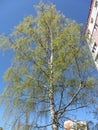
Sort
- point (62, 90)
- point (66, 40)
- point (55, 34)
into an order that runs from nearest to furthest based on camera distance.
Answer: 1. point (62, 90)
2. point (66, 40)
3. point (55, 34)

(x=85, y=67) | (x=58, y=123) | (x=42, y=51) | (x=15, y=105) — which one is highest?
(x=42, y=51)

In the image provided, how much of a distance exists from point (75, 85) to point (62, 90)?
0.66 m

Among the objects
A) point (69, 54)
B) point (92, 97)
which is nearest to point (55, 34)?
point (69, 54)

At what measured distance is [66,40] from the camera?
13.3 meters


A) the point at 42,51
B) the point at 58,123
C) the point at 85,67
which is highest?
the point at 42,51

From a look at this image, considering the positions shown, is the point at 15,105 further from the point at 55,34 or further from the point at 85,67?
the point at 55,34

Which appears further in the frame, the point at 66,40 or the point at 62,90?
the point at 66,40

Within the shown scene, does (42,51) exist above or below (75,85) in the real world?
above

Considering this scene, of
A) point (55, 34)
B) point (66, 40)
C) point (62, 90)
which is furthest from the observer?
point (55, 34)

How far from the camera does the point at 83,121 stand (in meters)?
11.4

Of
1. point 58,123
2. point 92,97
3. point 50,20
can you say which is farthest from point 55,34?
point 58,123

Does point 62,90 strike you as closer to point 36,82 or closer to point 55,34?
point 36,82

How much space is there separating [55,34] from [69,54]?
1884mm

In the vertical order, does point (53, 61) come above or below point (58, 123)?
above
